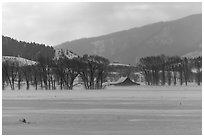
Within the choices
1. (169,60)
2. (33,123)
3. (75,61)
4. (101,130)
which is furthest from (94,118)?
(169,60)

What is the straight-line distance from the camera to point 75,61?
11212 cm

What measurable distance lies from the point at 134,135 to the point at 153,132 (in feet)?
4.09

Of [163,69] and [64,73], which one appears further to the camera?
[163,69]

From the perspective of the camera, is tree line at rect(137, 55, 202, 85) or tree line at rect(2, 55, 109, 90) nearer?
tree line at rect(2, 55, 109, 90)

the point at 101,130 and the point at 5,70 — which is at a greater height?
the point at 5,70

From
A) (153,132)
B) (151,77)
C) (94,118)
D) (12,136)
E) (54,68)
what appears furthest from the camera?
(151,77)

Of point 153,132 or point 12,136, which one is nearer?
point 12,136

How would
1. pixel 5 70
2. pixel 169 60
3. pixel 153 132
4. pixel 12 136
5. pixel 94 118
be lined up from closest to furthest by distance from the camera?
pixel 12 136, pixel 153 132, pixel 94 118, pixel 5 70, pixel 169 60

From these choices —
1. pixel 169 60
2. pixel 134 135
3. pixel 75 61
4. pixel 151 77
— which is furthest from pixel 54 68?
pixel 134 135

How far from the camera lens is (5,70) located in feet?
335

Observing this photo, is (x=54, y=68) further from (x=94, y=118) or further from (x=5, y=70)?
(x=94, y=118)

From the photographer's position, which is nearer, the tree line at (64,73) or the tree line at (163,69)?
the tree line at (64,73)

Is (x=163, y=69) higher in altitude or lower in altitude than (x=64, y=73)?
higher

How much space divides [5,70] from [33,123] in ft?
274
